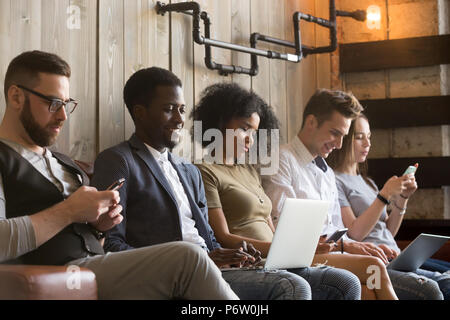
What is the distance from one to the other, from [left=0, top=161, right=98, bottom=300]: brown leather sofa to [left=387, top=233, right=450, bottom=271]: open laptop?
4.66 ft

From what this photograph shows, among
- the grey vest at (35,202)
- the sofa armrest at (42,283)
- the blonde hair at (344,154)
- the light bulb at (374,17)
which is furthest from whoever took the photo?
the light bulb at (374,17)

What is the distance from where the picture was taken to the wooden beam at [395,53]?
375cm

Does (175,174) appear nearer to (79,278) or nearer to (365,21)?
(79,278)

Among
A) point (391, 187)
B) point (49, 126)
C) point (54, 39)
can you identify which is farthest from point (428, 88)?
point (49, 126)

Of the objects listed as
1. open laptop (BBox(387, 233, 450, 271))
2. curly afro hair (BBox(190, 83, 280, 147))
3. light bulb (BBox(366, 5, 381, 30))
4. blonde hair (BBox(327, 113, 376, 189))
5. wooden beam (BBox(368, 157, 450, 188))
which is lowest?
open laptop (BBox(387, 233, 450, 271))

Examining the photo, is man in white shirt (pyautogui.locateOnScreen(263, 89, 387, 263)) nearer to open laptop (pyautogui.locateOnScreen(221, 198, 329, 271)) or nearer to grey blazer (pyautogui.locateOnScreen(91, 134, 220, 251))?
open laptop (pyautogui.locateOnScreen(221, 198, 329, 271))

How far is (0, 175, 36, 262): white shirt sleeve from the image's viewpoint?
1.48 m

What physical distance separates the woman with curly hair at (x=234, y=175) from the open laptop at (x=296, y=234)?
0.20 metres

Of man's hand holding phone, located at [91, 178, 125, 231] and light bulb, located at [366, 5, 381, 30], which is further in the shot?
light bulb, located at [366, 5, 381, 30]

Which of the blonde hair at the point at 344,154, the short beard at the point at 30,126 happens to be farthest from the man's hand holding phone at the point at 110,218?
the blonde hair at the point at 344,154

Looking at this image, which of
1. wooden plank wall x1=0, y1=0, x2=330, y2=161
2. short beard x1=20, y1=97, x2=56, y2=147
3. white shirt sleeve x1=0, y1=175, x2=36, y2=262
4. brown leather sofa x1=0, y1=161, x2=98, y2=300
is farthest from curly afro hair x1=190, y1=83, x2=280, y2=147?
brown leather sofa x1=0, y1=161, x2=98, y2=300

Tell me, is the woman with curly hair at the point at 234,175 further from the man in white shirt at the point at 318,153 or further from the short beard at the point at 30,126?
the short beard at the point at 30,126

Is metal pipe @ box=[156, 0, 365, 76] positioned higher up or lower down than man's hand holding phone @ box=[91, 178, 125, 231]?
higher up

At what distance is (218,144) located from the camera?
262cm
